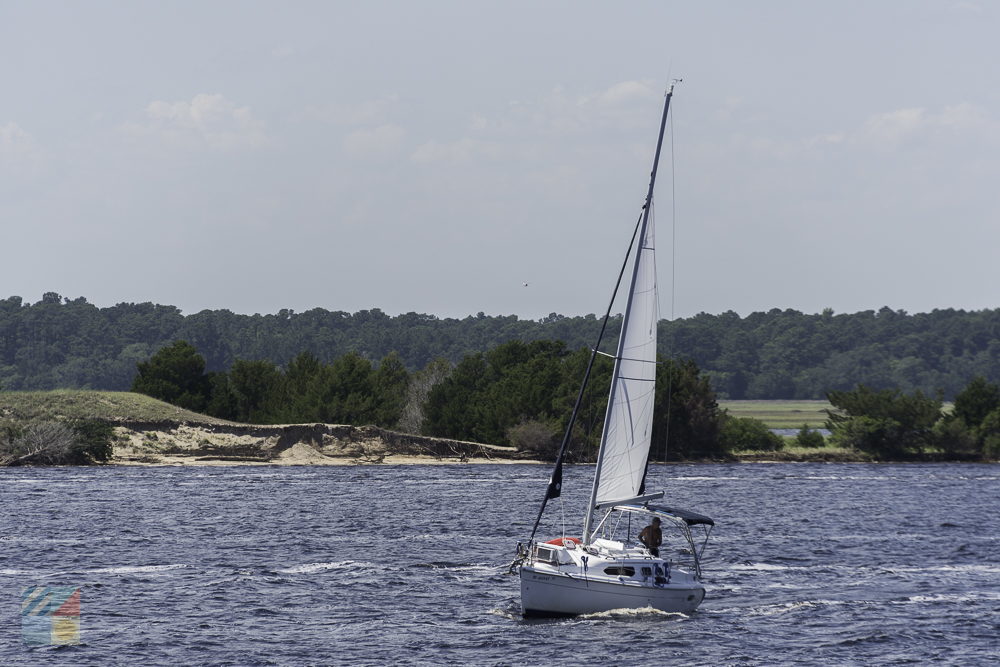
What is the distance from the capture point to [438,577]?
54.2 metres

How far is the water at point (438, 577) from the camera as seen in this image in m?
40.9

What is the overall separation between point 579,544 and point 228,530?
31617mm

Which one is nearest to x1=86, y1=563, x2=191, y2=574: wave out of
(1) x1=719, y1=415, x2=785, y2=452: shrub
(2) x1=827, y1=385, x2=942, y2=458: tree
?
(1) x1=719, y1=415, x2=785, y2=452: shrub

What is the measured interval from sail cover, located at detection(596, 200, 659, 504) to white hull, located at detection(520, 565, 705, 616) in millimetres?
3563

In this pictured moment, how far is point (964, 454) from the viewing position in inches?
6009

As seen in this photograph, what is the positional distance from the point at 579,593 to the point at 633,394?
725 cm

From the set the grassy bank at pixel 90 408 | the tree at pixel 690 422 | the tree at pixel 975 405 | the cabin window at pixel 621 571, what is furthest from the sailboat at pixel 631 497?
the tree at pixel 975 405

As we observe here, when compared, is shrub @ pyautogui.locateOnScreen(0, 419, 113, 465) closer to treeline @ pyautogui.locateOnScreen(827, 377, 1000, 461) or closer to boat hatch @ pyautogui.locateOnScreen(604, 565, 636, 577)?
treeline @ pyautogui.locateOnScreen(827, 377, 1000, 461)

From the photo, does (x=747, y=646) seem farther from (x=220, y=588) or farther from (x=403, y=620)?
(x=220, y=588)

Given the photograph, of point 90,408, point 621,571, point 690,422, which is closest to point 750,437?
point 690,422

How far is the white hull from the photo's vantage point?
42844 mm

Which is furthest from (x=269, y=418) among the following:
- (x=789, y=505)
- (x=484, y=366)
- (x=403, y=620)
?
(x=403, y=620)

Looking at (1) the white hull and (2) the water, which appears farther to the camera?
(1) the white hull

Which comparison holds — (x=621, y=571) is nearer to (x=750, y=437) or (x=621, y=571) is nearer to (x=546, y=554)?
(x=546, y=554)
